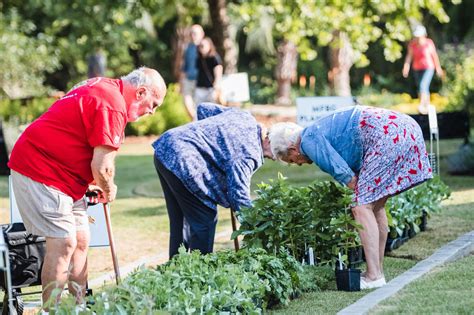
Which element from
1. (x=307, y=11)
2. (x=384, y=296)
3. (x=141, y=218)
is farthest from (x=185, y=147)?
(x=307, y=11)

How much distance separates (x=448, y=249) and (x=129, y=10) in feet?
42.8

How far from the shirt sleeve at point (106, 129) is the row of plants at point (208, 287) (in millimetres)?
735

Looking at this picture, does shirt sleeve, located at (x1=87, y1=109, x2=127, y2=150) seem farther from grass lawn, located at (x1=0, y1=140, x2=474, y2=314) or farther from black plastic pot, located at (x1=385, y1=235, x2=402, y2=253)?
black plastic pot, located at (x1=385, y1=235, x2=402, y2=253)

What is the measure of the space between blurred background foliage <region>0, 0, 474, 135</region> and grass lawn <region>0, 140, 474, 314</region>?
2873mm

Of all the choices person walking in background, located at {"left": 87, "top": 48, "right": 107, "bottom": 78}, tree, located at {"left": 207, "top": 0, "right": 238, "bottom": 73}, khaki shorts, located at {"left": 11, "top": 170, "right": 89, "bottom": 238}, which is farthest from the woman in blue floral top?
person walking in background, located at {"left": 87, "top": 48, "right": 107, "bottom": 78}

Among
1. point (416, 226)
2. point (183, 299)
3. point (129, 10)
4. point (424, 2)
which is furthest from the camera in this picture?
point (129, 10)

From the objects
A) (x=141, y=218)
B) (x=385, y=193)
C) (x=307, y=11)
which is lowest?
(x=141, y=218)

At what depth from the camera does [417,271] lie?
659 centimetres

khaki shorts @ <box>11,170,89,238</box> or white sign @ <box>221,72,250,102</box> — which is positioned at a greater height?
white sign @ <box>221,72,250,102</box>

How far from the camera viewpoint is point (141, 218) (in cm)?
1077

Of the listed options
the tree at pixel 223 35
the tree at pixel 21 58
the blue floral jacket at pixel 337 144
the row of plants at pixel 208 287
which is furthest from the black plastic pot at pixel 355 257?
the tree at pixel 21 58

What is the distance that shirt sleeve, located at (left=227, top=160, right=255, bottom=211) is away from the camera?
21.0 ft

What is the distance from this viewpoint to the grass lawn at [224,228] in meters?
6.24

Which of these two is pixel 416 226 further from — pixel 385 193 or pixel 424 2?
pixel 424 2
